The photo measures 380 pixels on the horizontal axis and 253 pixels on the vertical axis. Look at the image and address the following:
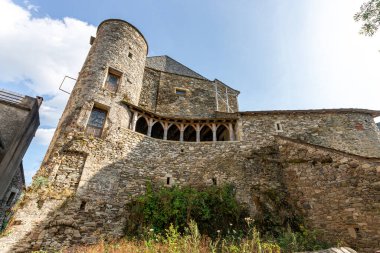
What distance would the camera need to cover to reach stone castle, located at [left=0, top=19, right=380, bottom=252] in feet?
24.2

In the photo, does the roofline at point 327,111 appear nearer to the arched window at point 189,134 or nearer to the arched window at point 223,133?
the arched window at point 223,133

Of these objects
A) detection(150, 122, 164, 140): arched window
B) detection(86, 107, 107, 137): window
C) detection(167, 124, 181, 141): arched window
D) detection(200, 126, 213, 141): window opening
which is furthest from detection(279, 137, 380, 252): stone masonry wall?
detection(86, 107, 107, 137): window

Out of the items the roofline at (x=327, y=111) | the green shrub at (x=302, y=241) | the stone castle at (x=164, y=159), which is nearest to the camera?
the green shrub at (x=302, y=241)

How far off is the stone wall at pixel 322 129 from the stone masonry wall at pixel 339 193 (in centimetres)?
224

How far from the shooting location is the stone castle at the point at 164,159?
24.2 ft

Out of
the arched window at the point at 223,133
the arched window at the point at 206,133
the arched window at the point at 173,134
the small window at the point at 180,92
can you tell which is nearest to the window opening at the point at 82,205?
the arched window at the point at 173,134

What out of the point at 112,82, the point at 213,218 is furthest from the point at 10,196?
the point at 213,218

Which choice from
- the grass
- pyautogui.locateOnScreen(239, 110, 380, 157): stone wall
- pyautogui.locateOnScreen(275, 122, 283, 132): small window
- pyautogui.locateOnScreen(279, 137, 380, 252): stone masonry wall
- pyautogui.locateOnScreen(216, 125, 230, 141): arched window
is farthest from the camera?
pyautogui.locateOnScreen(216, 125, 230, 141): arched window

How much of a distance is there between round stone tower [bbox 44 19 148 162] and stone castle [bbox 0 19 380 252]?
66 mm

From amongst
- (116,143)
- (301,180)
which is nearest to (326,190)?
(301,180)

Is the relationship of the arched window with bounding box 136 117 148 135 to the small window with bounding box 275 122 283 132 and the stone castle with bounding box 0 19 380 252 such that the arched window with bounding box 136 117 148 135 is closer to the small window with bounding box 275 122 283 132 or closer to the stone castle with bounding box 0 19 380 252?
the stone castle with bounding box 0 19 380 252

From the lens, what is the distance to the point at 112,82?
11812mm

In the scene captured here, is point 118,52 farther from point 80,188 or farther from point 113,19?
point 80,188

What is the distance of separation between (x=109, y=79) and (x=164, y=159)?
5.71 meters
